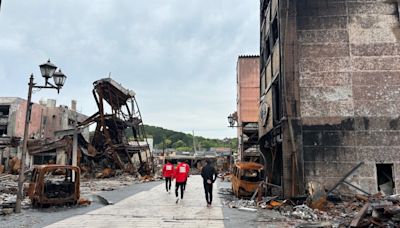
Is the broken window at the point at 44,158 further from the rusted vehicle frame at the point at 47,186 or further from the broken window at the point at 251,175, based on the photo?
the broken window at the point at 251,175

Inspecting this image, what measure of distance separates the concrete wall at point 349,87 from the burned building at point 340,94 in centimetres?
3

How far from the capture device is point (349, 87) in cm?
1261

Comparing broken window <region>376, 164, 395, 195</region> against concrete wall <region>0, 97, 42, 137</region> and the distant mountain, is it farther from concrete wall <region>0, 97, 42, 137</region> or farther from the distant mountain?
the distant mountain

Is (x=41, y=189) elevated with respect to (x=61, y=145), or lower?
lower

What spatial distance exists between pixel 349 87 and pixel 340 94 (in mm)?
444

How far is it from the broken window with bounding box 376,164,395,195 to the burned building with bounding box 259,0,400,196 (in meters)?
0.03

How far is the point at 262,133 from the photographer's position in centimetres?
1852

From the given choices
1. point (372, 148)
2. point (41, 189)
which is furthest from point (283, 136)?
point (41, 189)

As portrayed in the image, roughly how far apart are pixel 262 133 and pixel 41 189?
38.9 feet

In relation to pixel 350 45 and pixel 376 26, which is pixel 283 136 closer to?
pixel 350 45

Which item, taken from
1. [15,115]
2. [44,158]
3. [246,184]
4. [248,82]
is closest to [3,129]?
[15,115]

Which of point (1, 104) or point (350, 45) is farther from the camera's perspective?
point (1, 104)

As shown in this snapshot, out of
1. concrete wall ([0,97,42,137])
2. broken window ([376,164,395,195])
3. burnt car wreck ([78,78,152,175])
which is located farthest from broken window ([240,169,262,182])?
concrete wall ([0,97,42,137])

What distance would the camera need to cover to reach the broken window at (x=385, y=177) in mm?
11984
